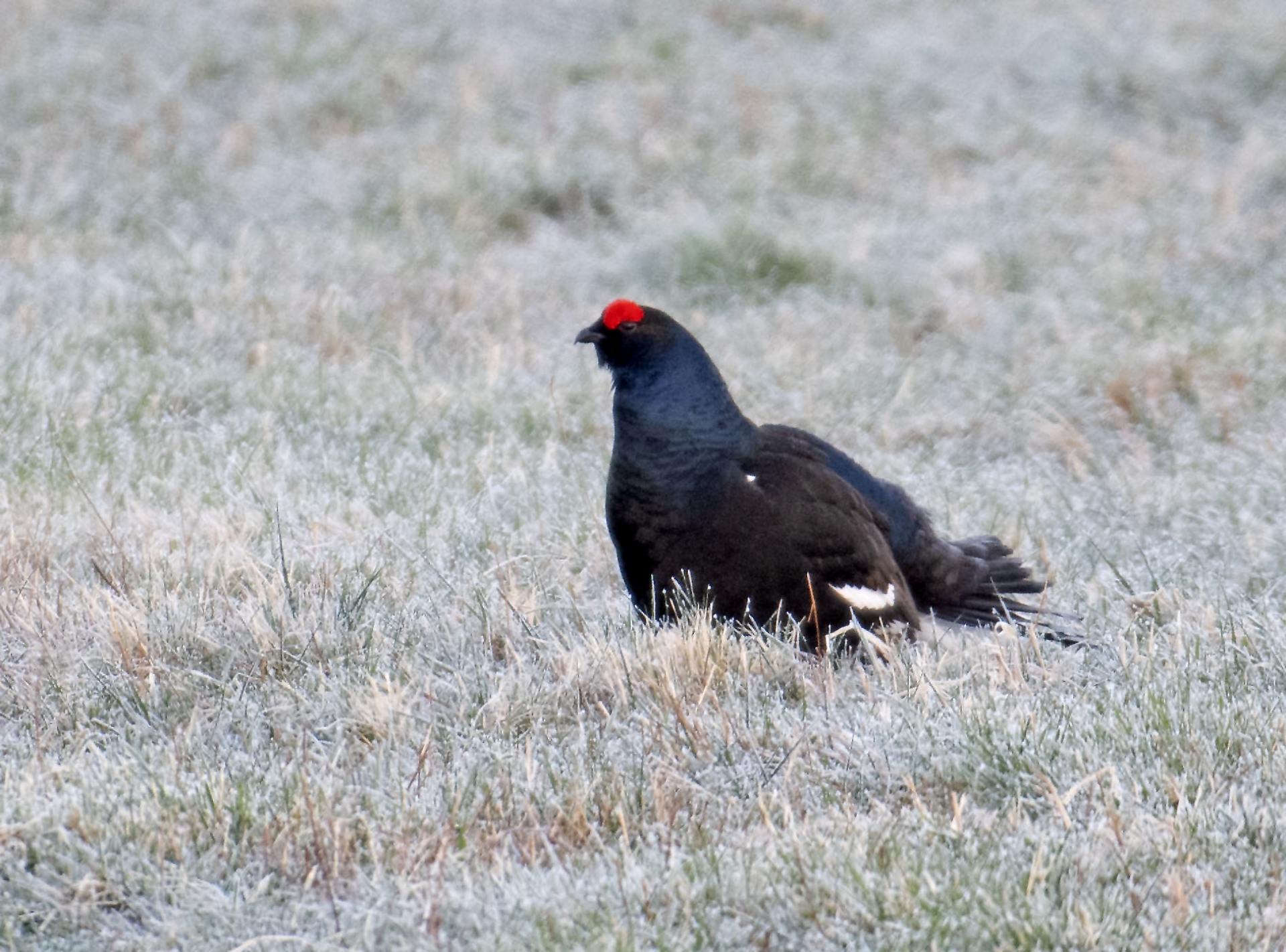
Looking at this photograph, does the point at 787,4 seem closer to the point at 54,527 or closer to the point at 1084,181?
the point at 1084,181

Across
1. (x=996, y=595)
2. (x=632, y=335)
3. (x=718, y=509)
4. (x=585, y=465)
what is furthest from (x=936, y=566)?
(x=585, y=465)

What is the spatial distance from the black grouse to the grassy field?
0.22 metres

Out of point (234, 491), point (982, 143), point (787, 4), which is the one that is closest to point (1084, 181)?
point (982, 143)

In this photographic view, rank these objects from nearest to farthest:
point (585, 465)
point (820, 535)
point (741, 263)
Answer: point (820, 535), point (585, 465), point (741, 263)

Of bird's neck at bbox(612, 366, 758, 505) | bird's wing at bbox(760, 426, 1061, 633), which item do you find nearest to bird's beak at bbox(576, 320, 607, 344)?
bird's neck at bbox(612, 366, 758, 505)

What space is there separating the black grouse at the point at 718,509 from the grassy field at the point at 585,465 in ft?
0.71

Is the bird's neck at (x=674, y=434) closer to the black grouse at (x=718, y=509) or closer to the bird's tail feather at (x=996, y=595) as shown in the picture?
the black grouse at (x=718, y=509)

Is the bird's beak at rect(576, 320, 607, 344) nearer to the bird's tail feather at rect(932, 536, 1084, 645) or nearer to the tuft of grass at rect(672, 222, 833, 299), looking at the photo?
the bird's tail feather at rect(932, 536, 1084, 645)

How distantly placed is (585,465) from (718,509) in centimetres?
241

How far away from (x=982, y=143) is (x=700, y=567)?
10179mm

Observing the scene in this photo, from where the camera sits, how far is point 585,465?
6.47m

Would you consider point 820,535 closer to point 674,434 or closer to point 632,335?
point 674,434

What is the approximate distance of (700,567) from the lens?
4.12m

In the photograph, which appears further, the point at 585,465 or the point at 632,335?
the point at 585,465
